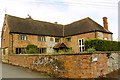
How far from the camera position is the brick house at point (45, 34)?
1255 inches

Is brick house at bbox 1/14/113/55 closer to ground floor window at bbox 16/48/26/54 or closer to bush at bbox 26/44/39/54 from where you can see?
ground floor window at bbox 16/48/26/54

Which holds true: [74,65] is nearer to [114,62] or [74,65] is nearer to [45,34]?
[114,62]

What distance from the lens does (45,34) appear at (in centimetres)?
3588

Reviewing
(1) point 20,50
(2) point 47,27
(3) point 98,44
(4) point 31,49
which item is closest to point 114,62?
(3) point 98,44

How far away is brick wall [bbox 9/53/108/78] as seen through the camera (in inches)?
561

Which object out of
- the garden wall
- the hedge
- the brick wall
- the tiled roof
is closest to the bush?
the tiled roof

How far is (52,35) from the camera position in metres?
36.9

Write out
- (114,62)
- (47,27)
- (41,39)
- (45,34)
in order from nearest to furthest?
1. (114,62)
2. (41,39)
3. (45,34)
4. (47,27)

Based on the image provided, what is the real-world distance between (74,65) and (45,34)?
21291 millimetres

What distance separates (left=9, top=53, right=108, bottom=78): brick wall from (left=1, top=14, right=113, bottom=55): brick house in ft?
43.4

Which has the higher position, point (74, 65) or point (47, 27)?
point (47, 27)

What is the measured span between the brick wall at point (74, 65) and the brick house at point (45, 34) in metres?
13.2

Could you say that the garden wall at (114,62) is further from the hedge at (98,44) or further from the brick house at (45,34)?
the brick house at (45,34)

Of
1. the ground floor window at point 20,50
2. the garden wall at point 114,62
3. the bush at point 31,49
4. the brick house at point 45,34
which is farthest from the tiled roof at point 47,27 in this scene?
the garden wall at point 114,62
